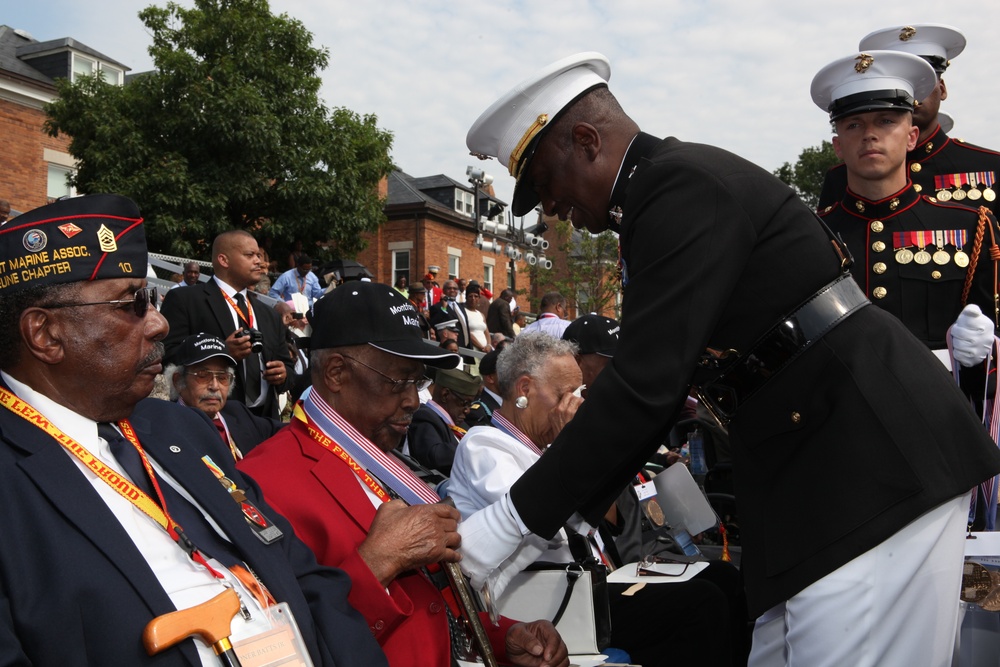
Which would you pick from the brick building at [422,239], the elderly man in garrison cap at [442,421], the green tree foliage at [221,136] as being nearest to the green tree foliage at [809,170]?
the brick building at [422,239]

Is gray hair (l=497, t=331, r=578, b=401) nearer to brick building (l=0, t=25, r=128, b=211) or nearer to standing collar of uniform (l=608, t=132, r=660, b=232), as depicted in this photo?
standing collar of uniform (l=608, t=132, r=660, b=232)

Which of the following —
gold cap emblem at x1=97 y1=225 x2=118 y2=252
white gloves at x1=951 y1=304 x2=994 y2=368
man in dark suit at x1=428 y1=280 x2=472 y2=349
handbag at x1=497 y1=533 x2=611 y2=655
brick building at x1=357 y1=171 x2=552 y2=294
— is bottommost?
handbag at x1=497 y1=533 x2=611 y2=655

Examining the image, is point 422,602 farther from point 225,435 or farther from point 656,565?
point 225,435

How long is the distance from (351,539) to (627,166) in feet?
4.72

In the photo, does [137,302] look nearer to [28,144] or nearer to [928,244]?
[928,244]

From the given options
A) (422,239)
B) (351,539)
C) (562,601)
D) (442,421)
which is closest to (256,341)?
(442,421)

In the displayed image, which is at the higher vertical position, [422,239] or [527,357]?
A: [422,239]

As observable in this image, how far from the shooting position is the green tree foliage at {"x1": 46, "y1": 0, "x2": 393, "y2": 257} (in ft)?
65.4

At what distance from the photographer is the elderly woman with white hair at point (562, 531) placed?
3.45 m

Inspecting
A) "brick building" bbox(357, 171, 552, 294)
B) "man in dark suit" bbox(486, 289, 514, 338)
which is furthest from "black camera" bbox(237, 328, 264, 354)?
"brick building" bbox(357, 171, 552, 294)

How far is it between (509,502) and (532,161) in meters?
0.96

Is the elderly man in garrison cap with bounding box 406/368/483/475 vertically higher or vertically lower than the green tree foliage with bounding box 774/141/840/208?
lower

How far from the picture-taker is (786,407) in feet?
6.40

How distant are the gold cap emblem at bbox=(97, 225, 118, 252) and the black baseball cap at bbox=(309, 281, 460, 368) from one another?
1115mm
